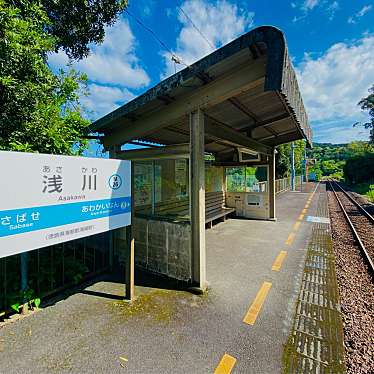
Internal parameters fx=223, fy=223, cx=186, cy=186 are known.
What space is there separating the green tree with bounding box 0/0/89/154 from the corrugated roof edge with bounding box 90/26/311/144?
136 cm

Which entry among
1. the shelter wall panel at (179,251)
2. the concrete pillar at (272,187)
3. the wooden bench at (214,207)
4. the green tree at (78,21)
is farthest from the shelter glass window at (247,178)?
the green tree at (78,21)

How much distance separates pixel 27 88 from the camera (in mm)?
3455

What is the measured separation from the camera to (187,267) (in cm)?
389

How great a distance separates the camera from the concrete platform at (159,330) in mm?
2291

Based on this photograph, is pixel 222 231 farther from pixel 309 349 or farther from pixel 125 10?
pixel 125 10

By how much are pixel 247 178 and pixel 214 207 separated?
81.1 inches

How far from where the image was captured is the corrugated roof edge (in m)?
2.48

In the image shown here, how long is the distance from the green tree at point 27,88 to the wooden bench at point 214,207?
4941 millimetres

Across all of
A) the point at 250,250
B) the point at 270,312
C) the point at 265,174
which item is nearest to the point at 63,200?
the point at 270,312

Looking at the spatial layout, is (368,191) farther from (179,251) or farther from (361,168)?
(179,251)

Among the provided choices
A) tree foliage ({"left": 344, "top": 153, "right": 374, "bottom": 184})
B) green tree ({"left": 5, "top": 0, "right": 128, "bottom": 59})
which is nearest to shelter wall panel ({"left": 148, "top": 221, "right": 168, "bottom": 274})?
green tree ({"left": 5, "top": 0, "right": 128, "bottom": 59})

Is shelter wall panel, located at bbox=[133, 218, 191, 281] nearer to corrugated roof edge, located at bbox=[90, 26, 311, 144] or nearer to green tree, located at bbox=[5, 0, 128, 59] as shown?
corrugated roof edge, located at bbox=[90, 26, 311, 144]

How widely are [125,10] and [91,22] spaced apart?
95cm

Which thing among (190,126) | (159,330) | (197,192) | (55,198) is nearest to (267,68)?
(190,126)
